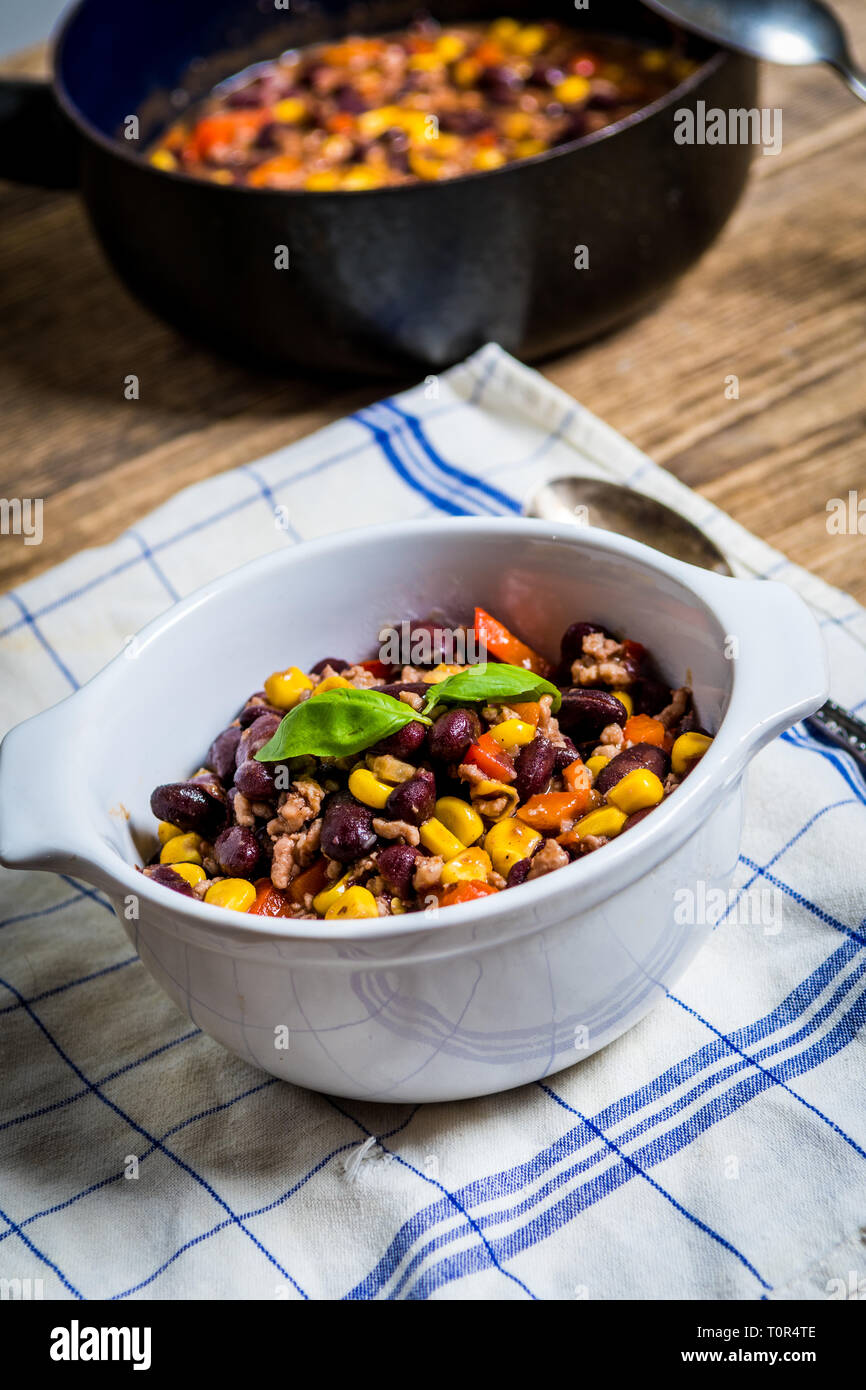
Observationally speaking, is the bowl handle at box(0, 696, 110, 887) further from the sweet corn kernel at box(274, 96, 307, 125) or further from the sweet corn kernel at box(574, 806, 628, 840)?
the sweet corn kernel at box(274, 96, 307, 125)

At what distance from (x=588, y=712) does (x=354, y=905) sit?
1.01ft

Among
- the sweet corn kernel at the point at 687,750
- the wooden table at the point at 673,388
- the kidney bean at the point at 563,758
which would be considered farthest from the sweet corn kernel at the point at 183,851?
the wooden table at the point at 673,388

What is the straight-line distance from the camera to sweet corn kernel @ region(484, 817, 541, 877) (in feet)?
3.41

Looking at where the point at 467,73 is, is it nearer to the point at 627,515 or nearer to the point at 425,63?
the point at 425,63

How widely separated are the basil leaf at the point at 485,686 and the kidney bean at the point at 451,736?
0.02m

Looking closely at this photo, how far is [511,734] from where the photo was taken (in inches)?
43.9

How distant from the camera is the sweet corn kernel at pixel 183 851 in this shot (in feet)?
3.80

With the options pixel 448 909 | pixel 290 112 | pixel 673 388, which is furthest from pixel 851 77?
pixel 448 909

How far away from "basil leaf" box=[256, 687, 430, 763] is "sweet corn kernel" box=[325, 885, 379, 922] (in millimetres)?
128

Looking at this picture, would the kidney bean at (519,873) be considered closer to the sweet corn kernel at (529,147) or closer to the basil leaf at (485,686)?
the basil leaf at (485,686)

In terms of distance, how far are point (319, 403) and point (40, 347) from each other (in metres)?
0.61

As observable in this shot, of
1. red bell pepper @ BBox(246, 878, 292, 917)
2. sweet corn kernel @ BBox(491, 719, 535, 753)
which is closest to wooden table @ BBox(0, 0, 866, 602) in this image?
sweet corn kernel @ BBox(491, 719, 535, 753)

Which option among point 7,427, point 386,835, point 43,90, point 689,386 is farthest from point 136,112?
point 386,835

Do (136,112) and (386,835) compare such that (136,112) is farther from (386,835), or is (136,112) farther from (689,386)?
(386,835)
